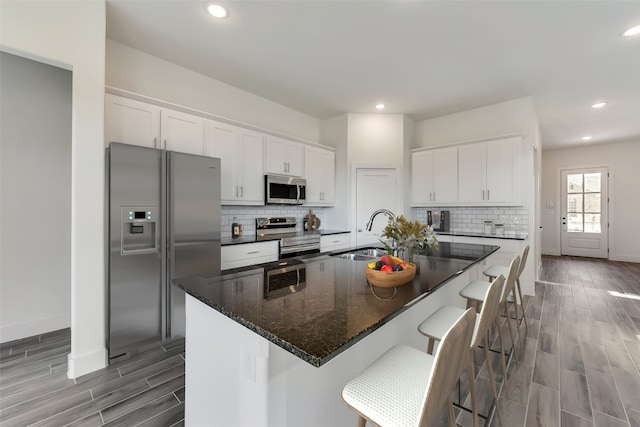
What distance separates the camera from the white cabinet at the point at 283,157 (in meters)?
3.83

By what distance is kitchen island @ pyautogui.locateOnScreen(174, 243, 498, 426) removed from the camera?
0.97 metres

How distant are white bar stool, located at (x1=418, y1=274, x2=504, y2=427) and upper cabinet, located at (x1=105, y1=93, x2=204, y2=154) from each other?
286cm

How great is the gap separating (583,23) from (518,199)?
2238mm

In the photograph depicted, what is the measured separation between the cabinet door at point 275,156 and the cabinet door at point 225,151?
48cm

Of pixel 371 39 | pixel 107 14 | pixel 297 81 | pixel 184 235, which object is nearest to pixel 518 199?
pixel 371 39

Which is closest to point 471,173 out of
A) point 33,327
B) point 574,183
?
point 574,183

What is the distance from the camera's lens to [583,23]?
7.84 ft

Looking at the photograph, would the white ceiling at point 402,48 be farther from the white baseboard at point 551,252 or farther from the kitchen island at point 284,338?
the white baseboard at point 551,252

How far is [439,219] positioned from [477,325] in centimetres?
367

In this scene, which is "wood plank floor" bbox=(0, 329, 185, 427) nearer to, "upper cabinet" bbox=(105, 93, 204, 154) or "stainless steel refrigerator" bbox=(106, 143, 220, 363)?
"stainless steel refrigerator" bbox=(106, 143, 220, 363)

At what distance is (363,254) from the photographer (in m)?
2.60

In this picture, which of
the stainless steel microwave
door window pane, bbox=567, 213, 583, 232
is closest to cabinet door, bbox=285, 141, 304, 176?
the stainless steel microwave

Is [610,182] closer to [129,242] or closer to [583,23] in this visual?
[583,23]

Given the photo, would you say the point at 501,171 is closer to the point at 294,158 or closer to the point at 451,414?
the point at 294,158
